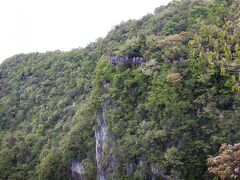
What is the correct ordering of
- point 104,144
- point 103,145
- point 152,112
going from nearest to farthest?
point 152,112
point 104,144
point 103,145

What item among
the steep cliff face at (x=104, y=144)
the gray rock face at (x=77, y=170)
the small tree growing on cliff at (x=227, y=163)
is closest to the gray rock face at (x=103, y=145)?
the steep cliff face at (x=104, y=144)

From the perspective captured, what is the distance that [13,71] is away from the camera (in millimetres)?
42031

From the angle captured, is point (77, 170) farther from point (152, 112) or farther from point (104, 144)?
point (152, 112)

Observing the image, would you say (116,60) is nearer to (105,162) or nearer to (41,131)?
(105,162)

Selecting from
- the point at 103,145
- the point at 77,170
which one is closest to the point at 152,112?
the point at 103,145

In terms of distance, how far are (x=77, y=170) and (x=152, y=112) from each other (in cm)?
872

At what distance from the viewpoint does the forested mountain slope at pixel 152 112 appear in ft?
44.8

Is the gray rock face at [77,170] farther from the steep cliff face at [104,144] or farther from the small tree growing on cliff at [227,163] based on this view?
the small tree growing on cliff at [227,163]

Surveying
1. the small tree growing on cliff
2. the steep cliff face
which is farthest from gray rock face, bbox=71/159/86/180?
the small tree growing on cliff

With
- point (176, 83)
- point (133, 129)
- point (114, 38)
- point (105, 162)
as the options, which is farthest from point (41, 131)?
point (176, 83)

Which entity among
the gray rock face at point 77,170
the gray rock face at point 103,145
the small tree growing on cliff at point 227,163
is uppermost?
the small tree growing on cliff at point 227,163

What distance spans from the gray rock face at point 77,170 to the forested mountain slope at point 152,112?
2.5 inches

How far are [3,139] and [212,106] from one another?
24.1m

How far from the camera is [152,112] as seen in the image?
1590cm
